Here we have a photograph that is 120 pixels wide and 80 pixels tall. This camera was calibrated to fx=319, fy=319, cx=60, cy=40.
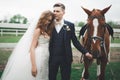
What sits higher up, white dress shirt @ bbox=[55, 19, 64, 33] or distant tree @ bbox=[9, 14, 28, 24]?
white dress shirt @ bbox=[55, 19, 64, 33]

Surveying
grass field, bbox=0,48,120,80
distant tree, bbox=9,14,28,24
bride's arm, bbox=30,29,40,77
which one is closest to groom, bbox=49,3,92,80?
bride's arm, bbox=30,29,40,77

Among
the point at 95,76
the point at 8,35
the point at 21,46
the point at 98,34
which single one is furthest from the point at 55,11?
the point at 8,35

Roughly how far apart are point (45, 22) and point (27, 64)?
89cm

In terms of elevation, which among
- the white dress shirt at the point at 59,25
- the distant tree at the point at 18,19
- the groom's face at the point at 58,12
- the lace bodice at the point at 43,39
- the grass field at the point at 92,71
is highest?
the groom's face at the point at 58,12

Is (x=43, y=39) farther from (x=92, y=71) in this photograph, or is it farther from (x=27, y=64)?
(x=92, y=71)

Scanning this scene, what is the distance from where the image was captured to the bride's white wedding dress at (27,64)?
5.34 meters

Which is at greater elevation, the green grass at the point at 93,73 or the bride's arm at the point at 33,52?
the bride's arm at the point at 33,52

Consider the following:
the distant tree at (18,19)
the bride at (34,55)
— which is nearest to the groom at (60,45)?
the bride at (34,55)

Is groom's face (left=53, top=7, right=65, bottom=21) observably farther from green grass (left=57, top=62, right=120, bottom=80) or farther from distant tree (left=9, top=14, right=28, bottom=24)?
distant tree (left=9, top=14, right=28, bottom=24)

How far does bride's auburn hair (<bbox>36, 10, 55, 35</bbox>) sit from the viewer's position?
201 inches

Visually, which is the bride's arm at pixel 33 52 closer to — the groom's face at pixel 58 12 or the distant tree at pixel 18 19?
the groom's face at pixel 58 12

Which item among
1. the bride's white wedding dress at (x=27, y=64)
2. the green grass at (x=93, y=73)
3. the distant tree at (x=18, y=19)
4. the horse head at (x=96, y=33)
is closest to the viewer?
the bride's white wedding dress at (x=27, y=64)

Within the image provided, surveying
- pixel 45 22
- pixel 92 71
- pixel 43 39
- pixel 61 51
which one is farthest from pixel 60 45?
pixel 92 71

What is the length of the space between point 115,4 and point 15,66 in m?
6.77
